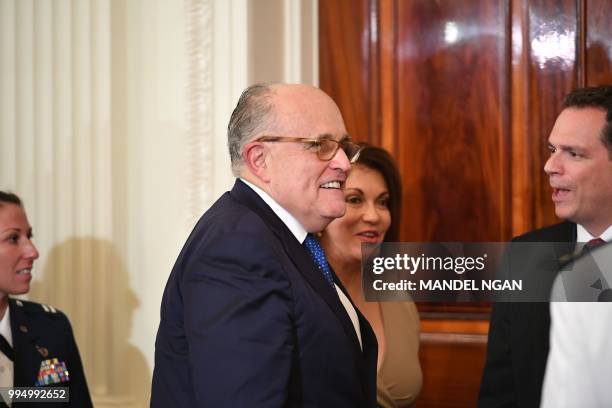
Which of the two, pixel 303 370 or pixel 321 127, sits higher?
pixel 321 127

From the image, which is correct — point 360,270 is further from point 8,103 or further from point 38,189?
point 8,103

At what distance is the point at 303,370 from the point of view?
1407mm

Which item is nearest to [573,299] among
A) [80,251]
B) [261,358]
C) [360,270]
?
[360,270]

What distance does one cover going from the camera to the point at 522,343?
1.86m

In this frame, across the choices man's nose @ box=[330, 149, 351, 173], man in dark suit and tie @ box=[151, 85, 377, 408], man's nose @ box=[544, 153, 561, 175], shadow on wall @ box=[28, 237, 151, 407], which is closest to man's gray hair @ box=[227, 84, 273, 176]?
man in dark suit and tie @ box=[151, 85, 377, 408]

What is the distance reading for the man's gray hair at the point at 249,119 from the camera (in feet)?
5.33

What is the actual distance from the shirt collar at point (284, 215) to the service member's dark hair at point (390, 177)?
0.79 meters

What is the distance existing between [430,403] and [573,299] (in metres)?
0.97

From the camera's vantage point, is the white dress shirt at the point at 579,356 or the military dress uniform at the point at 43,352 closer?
the white dress shirt at the point at 579,356

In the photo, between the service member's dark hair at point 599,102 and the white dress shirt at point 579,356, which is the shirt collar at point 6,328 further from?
the service member's dark hair at point 599,102

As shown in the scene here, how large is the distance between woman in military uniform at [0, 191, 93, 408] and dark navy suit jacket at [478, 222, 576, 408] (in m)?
1.23

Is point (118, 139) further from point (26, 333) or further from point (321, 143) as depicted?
point (321, 143)
